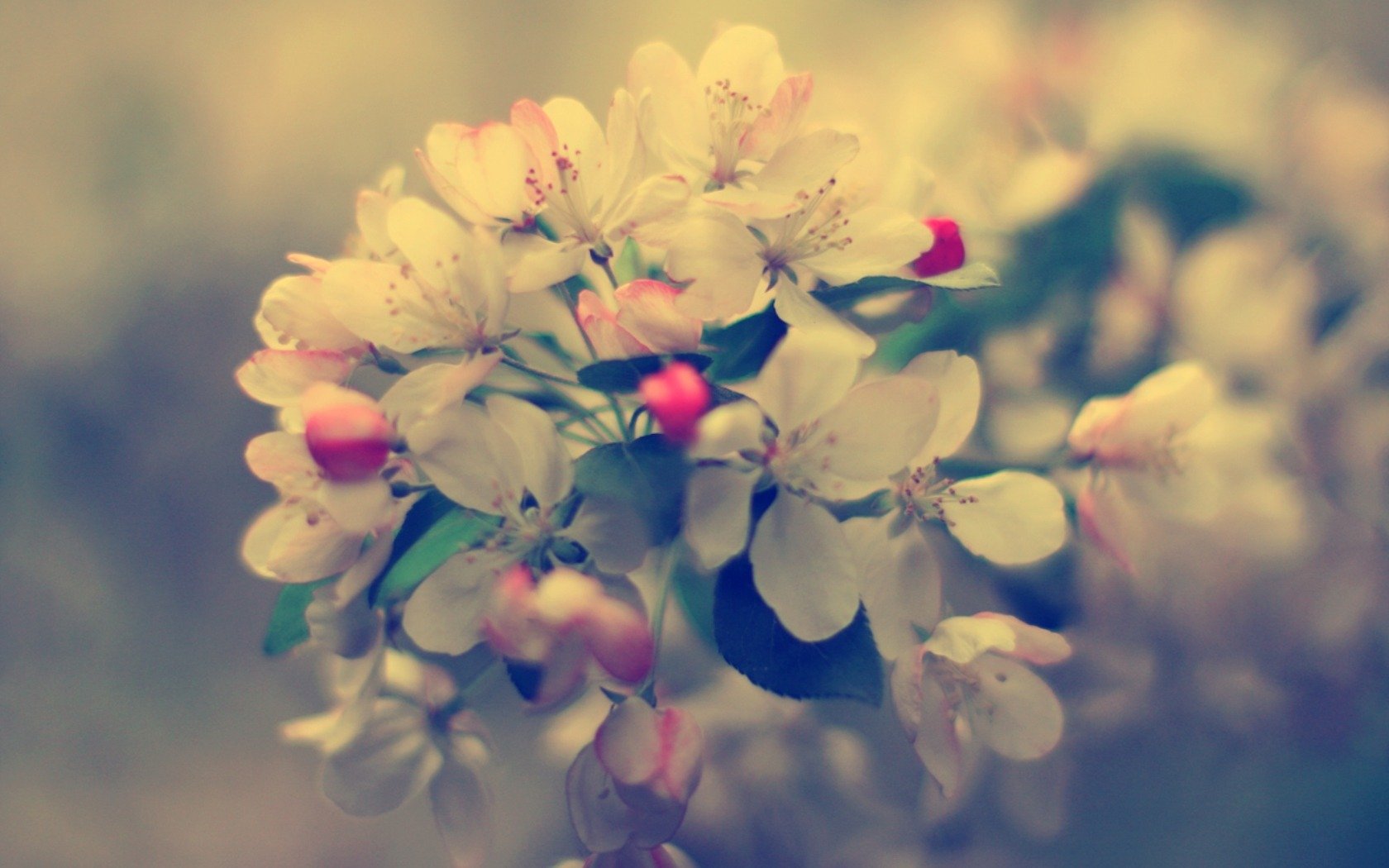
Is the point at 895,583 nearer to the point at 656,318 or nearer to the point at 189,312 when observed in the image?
the point at 656,318

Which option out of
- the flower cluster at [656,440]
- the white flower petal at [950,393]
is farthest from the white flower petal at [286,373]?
the white flower petal at [950,393]

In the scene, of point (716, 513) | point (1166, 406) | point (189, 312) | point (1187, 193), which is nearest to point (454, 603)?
point (716, 513)

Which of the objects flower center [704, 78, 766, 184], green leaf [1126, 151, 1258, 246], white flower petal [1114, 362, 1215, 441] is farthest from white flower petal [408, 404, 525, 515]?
green leaf [1126, 151, 1258, 246]

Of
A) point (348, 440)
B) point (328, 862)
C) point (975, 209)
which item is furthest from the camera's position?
point (328, 862)

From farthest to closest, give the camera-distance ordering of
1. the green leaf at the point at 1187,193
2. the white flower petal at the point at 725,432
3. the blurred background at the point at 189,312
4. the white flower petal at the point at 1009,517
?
1. the blurred background at the point at 189,312
2. the green leaf at the point at 1187,193
3. the white flower petal at the point at 1009,517
4. the white flower petal at the point at 725,432

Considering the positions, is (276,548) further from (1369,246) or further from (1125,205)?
(1369,246)

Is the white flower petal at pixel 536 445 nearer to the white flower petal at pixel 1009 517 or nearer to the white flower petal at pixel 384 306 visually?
the white flower petal at pixel 384 306

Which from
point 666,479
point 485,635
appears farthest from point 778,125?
point 485,635
